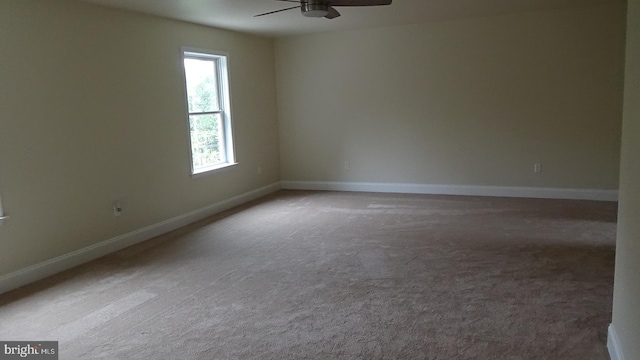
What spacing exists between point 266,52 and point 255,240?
348cm

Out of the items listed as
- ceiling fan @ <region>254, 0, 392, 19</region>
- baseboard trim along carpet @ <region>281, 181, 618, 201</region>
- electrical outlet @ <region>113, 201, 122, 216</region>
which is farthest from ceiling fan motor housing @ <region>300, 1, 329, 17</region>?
baseboard trim along carpet @ <region>281, 181, 618, 201</region>

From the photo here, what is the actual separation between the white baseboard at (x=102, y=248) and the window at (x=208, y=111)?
52 cm

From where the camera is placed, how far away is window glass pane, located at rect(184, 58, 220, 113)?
5.64 meters

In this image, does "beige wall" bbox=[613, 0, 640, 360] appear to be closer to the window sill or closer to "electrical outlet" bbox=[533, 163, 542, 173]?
"electrical outlet" bbox=[533, 163, 542, 173]

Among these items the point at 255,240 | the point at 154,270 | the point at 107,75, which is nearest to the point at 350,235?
the point at 255,240

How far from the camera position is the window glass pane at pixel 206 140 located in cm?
578

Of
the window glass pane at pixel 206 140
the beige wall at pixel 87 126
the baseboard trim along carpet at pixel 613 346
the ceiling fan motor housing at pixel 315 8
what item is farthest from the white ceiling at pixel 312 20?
the baseboard trim along carpet at pixel 613 346

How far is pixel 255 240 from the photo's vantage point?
4660 millimetres

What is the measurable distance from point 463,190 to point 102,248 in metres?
4.54

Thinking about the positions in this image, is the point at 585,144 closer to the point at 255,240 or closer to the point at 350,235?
the point at 350,235

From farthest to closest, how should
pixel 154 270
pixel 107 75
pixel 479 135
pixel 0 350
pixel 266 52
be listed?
pixel 266 52 < pixel 479 135 < pixel 107 75 < pixel 154 270 < pixel 0 350

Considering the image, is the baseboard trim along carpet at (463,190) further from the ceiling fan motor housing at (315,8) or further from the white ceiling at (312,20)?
the ceiling fan motor housing at (315,8)

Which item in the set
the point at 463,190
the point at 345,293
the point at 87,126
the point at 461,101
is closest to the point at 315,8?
the point at 345,293

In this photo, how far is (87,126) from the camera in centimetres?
Answer: 420
